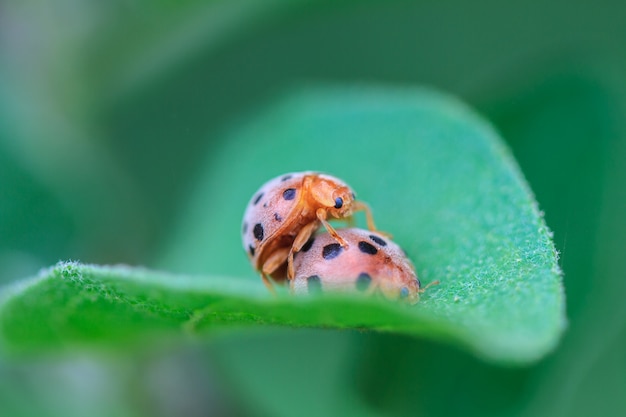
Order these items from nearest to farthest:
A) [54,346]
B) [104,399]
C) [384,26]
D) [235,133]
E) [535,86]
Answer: [54,346]
[104,399]
[535,86]
[235,133]
[384,26]

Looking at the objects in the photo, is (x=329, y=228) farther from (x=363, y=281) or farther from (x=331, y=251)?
(x=363, y=281)

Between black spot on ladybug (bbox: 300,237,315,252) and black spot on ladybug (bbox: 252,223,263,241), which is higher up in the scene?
black spot on ladybug (bbox: 252,223,263,241)

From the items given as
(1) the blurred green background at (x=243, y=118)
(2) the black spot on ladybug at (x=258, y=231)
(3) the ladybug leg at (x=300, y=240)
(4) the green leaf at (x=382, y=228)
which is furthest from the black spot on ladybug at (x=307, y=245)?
(1) the blurred green background at (x=243, y=118)

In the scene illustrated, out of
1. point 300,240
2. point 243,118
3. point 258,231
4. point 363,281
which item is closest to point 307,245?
point 300,240

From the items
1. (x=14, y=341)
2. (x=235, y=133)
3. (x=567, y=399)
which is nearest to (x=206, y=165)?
(x=235, y=133)

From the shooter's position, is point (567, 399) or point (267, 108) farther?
point (267, 108)

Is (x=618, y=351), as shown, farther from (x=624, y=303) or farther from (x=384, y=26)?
(x=384, y=26)

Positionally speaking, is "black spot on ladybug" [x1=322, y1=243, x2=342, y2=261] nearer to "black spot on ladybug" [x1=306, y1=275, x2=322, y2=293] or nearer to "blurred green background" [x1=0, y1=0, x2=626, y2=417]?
→ "black spot on ladybug" [x1=306, y1=275, x2=322, y2=293]

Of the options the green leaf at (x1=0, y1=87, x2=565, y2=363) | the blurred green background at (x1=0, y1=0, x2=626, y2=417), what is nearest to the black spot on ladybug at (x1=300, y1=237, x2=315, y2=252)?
the green leaf at (x1=0, y1=87, x2=565, y2=363)
